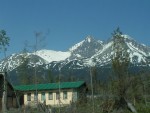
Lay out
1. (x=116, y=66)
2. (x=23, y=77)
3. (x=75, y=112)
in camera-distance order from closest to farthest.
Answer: (x=75, y=112) → (x=116, y=66) → (x=23, y=77)

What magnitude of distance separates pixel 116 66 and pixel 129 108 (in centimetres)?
2009

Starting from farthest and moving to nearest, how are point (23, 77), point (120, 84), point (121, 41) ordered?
1. point (23, 77)
2. point (121, 41)
3. point (120, 84)

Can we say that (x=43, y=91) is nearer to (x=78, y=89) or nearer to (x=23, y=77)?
(x=78, y=89)

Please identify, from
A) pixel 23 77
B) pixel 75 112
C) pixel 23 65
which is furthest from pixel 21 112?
pixel 23 77

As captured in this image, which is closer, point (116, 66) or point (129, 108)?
point (129, 108)

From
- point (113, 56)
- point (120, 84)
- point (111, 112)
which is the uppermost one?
point (113, 56)

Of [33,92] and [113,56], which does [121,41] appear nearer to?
[113,56]

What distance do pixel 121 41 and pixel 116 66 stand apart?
598cm

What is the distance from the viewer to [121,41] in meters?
61.8

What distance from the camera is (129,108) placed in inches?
1468

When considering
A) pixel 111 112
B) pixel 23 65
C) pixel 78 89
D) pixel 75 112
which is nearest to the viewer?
pixel 75 112

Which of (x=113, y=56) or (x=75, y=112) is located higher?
(x=113, y=56)

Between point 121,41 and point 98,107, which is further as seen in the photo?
point 121,41

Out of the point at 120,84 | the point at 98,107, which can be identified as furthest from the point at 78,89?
the point at 98,107
